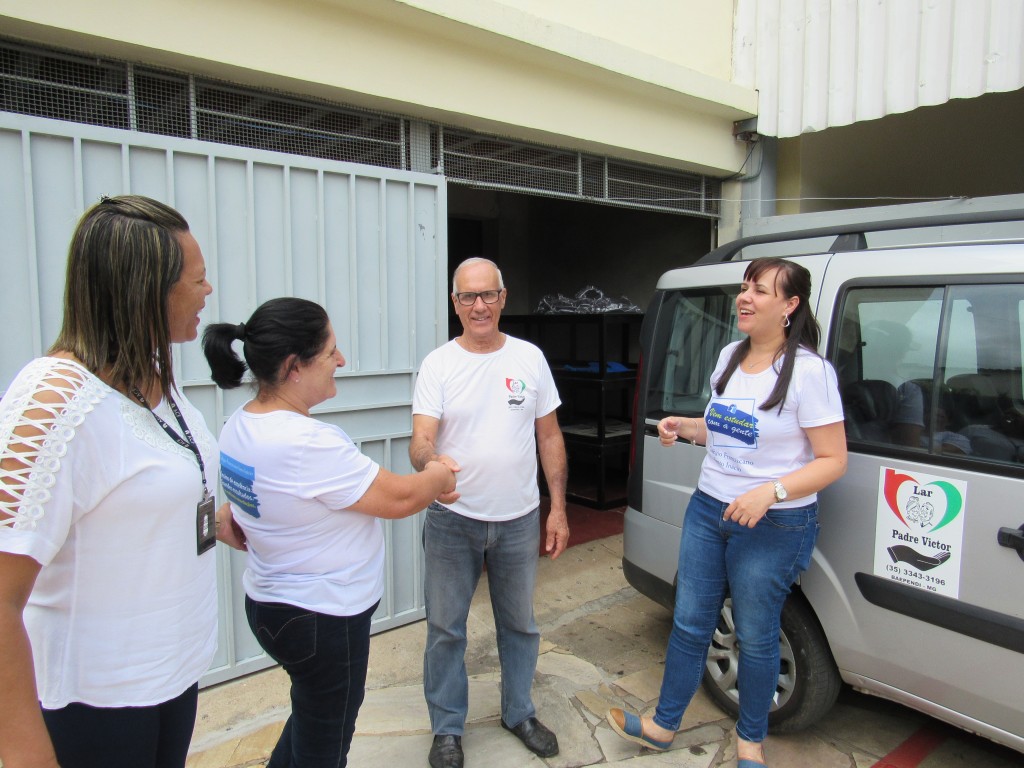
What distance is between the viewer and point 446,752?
2424 millimetres

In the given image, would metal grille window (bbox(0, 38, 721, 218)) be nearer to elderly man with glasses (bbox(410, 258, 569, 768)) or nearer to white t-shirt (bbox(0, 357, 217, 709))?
elderly man with glasses (bbox(410, 258, 569, 768))

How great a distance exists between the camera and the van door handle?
1909mm

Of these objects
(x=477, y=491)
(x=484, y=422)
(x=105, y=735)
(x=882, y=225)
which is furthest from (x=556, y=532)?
(x=882, y=225)

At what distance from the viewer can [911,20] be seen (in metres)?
4.37

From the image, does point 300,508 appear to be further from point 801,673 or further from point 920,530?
point 801,673

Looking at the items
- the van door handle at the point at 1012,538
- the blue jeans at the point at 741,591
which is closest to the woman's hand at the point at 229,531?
the blue jeans at the point at 741,591

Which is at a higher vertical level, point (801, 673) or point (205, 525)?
point (205, 525)

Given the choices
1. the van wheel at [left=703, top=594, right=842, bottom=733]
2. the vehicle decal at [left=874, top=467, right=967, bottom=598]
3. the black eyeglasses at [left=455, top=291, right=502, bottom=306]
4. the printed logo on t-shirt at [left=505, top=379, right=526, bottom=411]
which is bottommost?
the van wheel at [left=703, top=594, right=842, bottom=733]

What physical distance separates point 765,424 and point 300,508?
1.48m

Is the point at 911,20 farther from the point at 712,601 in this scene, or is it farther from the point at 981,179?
the point at 712,601

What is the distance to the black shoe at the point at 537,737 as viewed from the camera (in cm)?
253

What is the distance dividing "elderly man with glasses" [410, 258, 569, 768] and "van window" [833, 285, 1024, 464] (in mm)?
1143

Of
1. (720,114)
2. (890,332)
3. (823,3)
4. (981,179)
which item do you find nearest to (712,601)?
(890,332)

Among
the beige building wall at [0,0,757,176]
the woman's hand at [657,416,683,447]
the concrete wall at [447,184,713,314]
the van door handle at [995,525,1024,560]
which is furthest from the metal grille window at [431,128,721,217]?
the van door handle at [995,525,1024,560]
